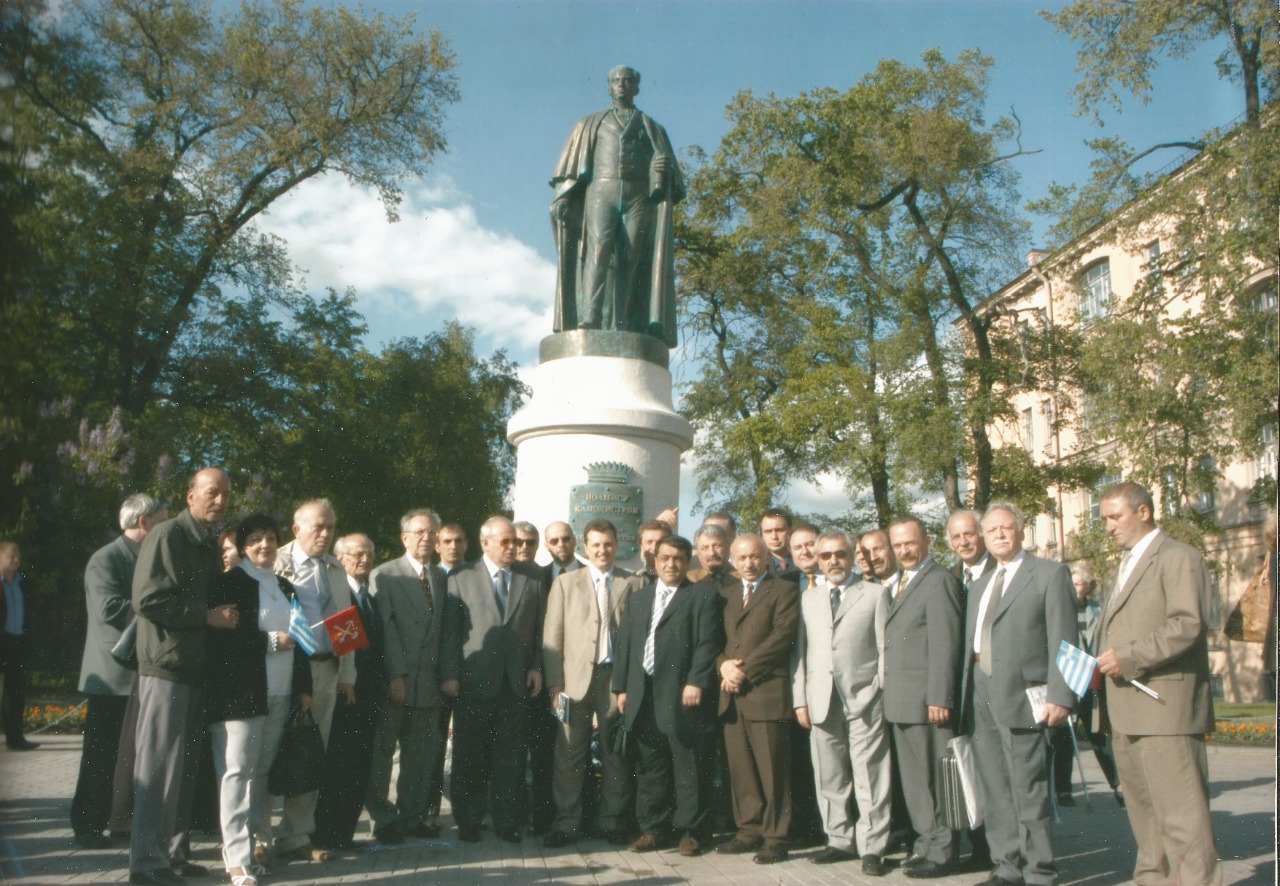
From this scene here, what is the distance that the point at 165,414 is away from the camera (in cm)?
1981

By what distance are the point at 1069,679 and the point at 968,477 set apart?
1885 centimetres

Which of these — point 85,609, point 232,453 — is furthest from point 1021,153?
point 85,609

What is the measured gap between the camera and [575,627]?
641cm

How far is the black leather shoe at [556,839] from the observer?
6.04m

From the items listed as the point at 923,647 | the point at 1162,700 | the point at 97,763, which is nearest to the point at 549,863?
the point at 923,647

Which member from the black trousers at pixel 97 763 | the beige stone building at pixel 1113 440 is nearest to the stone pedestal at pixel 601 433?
the black trousers at pixel 97 763

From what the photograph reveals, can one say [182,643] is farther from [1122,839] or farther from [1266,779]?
[1266,779]

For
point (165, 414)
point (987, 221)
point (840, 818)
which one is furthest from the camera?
point (987, 221)

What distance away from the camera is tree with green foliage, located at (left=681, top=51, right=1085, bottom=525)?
2317cm

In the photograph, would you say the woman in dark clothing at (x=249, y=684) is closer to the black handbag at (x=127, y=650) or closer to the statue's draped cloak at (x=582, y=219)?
the black handbag at (x=127, y=650)

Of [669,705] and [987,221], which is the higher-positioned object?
[987,221]

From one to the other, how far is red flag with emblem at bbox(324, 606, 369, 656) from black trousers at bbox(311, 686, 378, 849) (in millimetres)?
584

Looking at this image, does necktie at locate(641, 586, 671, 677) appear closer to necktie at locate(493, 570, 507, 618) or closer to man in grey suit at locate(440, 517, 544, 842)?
man in grey suit at locate(440, 517, 544, 842)

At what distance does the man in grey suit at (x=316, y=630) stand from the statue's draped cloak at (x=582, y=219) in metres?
3.64
